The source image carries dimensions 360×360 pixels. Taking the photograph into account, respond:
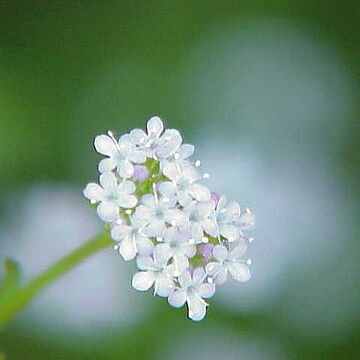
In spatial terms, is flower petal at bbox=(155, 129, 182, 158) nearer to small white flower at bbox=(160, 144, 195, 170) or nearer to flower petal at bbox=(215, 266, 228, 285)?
small white flower at bbox=(160, 144, 195, 170)

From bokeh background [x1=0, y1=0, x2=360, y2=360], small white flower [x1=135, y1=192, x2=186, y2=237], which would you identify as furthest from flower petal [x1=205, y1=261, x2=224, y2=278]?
bokeh background [x1=0, y1=0, x2=360, y2=360]

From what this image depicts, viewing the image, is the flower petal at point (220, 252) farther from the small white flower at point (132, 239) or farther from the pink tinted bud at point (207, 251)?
the small white flower at point (132, 239)

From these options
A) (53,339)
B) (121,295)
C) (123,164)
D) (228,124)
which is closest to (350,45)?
(228,124)

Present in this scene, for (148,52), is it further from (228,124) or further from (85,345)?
(85,345)

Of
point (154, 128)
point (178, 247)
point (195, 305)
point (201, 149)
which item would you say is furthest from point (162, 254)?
point (201, 149)

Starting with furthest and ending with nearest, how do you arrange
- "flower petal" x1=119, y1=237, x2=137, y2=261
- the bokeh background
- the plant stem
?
the bokeh background < the plant stem < "flower petal" x1=119, y1=237, x2=137, y2=261

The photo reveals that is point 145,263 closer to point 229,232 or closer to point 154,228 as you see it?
point 154,228

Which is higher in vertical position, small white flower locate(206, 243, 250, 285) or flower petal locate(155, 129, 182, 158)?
flower petal locate(155, 129, 182, 158)
